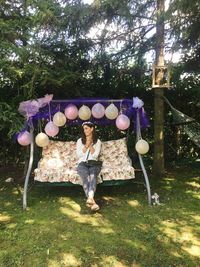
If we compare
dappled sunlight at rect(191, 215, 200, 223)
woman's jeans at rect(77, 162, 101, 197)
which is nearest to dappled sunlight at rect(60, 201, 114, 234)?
woman's jeans at rect(77, 162, 101, 197)

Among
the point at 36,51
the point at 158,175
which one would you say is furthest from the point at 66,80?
the point at 158,175

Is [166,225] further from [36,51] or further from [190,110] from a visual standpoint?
[190,110]

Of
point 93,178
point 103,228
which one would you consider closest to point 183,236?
point 103,228

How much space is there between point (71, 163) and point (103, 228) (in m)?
1.88

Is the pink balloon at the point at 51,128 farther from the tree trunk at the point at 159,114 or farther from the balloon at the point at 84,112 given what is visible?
the tree trunk at the point at 159,114

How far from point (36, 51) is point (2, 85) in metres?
1.55

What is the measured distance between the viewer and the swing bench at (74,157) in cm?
580

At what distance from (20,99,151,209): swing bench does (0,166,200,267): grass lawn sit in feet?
1.03

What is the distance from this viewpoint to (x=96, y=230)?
4.61 metres

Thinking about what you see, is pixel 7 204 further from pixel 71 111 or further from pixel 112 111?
pixel 112 111

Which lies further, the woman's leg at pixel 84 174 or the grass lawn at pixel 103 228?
the woman's leg at pixel 84 174

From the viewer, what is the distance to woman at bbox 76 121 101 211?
5.53 m

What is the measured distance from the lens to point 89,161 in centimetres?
582

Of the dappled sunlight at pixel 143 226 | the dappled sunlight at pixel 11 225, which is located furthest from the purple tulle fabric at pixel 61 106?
the dappled sunlight at pixel 143 226
